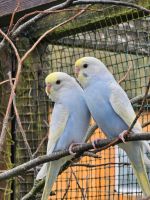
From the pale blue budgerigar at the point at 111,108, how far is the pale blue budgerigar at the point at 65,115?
1.8 inches

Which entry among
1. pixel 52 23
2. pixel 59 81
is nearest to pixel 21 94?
pixel 52 23

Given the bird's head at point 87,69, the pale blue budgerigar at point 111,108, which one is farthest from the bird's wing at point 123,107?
the bird's head at point 87,69

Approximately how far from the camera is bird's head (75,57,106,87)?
4.40 ft

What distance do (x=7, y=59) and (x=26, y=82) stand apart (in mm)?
106

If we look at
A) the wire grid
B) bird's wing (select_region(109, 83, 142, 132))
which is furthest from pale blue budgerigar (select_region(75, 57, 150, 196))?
the wire grid

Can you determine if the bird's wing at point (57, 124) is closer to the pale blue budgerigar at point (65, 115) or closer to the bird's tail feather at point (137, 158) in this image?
the pale blue budgerigar at point (65, 115)

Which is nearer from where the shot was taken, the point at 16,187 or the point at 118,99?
the point at 118,99

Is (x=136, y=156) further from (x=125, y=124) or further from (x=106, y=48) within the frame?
(x=106, y=48)

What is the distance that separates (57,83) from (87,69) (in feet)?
0.34

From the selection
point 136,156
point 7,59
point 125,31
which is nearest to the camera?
point 136,156

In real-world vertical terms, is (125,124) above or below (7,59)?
below

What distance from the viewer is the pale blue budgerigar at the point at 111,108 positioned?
119 cm

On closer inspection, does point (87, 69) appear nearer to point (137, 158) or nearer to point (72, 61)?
point (137, 158)

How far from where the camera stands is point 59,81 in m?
1.40
